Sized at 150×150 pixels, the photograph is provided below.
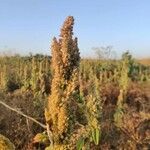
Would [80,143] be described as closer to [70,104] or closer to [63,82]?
Answer: [70,104]

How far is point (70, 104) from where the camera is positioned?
2.75m

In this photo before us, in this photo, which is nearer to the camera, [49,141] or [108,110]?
[49,141]

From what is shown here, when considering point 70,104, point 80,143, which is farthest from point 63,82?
point 80,143

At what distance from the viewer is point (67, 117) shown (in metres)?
2.74

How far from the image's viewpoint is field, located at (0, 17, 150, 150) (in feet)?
8.92

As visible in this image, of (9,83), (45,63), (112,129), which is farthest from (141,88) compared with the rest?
(112,129)

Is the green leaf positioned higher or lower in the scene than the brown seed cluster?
lower

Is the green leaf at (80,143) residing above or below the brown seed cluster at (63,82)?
below

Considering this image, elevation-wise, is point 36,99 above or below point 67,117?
below

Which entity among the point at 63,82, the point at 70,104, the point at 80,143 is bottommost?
the point at 80,143

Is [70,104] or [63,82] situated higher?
[63,82]

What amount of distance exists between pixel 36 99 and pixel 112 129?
10.3 ft

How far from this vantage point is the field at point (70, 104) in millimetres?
2720

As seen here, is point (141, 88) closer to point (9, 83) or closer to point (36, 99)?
point (9, 83)
